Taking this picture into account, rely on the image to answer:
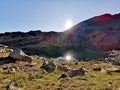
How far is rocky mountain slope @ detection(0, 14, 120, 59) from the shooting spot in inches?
3273

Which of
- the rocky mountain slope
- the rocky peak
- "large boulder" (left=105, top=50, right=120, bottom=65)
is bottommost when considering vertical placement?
"large boulder" (left=105, top=50, right=120, bottom=65)

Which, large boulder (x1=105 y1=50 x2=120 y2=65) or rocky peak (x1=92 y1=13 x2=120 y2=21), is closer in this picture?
large boulder (x1=105 y1=50 x2=120 y2=65)

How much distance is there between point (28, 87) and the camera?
24.0 m

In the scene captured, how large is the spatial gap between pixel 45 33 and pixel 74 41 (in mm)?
11863

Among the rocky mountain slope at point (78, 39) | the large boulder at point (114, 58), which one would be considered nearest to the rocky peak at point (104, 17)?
the rocky mountain slope at point (78, 39)

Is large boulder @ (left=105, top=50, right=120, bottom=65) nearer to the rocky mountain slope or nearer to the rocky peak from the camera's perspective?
the rocky mountain slope

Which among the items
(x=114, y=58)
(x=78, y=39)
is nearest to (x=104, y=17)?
(x=78, y=39)

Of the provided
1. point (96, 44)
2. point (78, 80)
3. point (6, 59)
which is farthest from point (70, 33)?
point (78, 80)

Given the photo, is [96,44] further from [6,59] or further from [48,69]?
[48,69]

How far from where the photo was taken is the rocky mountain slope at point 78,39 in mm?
83125

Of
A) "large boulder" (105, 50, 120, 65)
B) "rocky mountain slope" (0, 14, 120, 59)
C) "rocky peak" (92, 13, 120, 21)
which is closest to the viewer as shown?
"large boulder" (105, 50, 120, 65)

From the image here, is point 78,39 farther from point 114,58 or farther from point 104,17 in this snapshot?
point 114,58

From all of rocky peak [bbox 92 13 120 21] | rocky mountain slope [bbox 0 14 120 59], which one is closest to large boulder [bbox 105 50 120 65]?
rocky mountain slope [bbox 0 14 120 59]

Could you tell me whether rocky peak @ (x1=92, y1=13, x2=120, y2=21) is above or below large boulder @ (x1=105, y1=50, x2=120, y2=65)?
above
